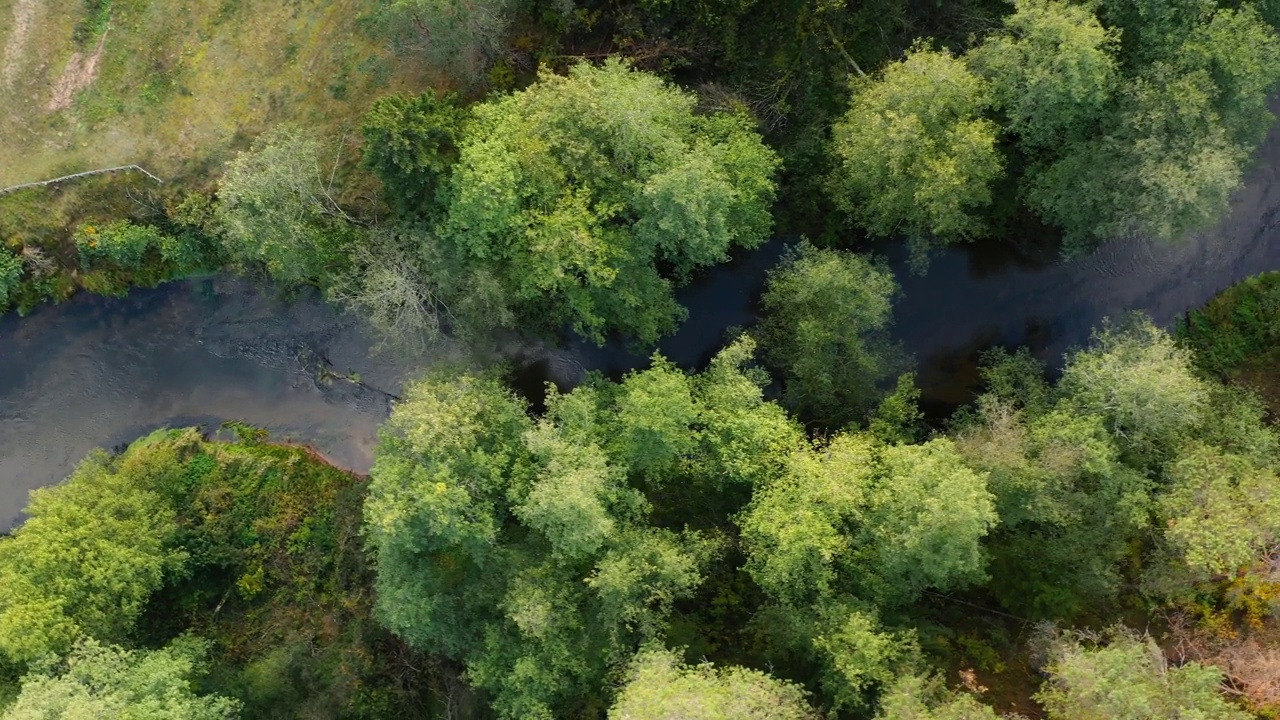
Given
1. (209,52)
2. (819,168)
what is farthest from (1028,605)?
(209,52)

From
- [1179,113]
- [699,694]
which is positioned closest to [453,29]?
[699,694]

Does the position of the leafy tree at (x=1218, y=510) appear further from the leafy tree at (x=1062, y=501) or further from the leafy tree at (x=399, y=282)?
the leafy tree at (x=399, y=282)

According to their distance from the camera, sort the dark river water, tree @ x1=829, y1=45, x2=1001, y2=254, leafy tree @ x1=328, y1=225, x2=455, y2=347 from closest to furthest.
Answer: tree @ x1=829, y1=45, x2=1001, y2=254 → leafy tree @ x1=328, y1=225, x2=455, y2=347 → the dark river water

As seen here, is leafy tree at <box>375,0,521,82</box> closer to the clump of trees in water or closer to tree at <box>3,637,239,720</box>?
the clump of trees in water

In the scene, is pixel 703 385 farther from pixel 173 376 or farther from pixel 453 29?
pixel 173 376

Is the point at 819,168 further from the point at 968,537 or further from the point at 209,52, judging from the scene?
the point at 209,52

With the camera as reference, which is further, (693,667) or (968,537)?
(693,667)

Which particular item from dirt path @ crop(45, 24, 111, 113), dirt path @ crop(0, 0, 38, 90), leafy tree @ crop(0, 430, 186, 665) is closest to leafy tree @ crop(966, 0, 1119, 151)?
dirt path @ crop(45, 24, 111, 113)
